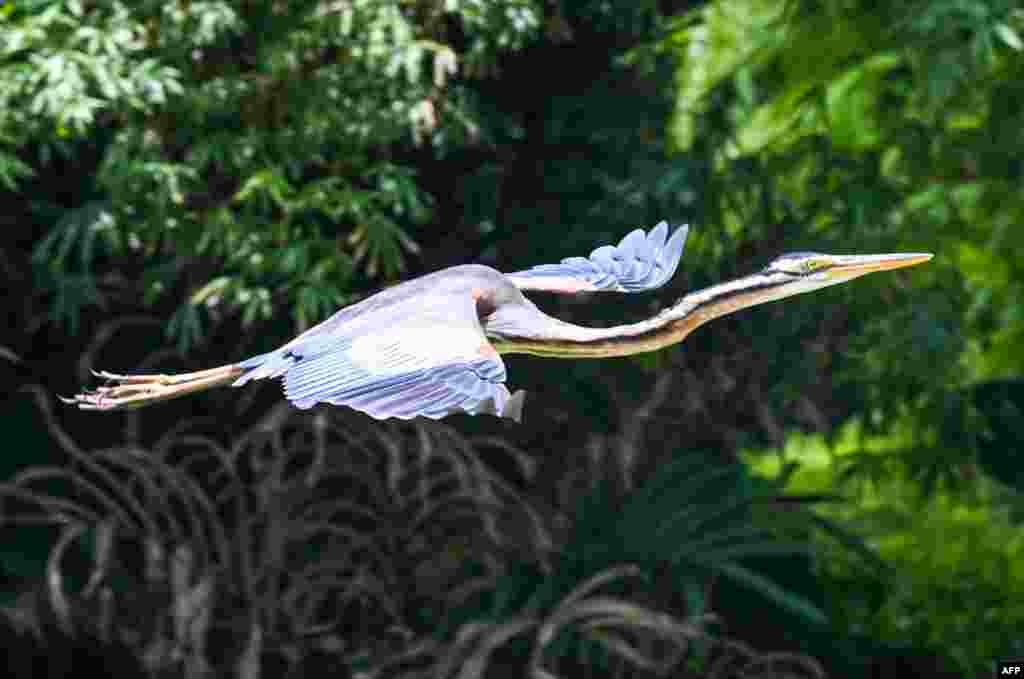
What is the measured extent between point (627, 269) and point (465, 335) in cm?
48

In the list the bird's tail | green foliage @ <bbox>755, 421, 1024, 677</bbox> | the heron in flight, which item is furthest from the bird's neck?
green foliage @ <bbox>755, 421, 1024, 677</bbox>

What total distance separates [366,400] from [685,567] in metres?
3.44

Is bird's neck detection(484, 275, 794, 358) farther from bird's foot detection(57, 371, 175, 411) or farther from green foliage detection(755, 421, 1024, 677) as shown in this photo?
green foliage detection(755, 421, 1024, 677)

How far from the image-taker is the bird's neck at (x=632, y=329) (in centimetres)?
258

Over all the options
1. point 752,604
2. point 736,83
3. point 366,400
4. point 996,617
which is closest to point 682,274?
point 736,83

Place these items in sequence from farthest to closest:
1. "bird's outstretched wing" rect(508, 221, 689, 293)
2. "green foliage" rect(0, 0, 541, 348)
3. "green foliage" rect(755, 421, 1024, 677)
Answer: "green foliage" rect(755, 421, 1024, 677) → "green foliage" rect(0, 0, 541, 348) → "bird's outstretched wing" rect(508, 221, 689, 293)

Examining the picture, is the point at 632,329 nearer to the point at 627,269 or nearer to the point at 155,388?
the point at 627,269

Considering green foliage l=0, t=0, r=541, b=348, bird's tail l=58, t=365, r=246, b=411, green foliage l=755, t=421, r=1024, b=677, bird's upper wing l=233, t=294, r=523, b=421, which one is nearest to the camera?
bird's upper wing l=233, t=294, r=523, b=421

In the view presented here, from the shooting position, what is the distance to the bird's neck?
2.58 metres

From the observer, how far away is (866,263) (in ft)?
8.76

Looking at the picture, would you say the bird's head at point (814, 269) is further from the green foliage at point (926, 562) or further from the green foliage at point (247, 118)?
the green foliage at point (926, 562)

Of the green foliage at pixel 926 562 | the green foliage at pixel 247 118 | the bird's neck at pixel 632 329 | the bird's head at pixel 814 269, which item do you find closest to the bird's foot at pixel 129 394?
the bird's neck at pixel 632 329

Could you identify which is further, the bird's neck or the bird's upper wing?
the bird's neck

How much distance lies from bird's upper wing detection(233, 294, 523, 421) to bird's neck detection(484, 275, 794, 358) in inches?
3.0
